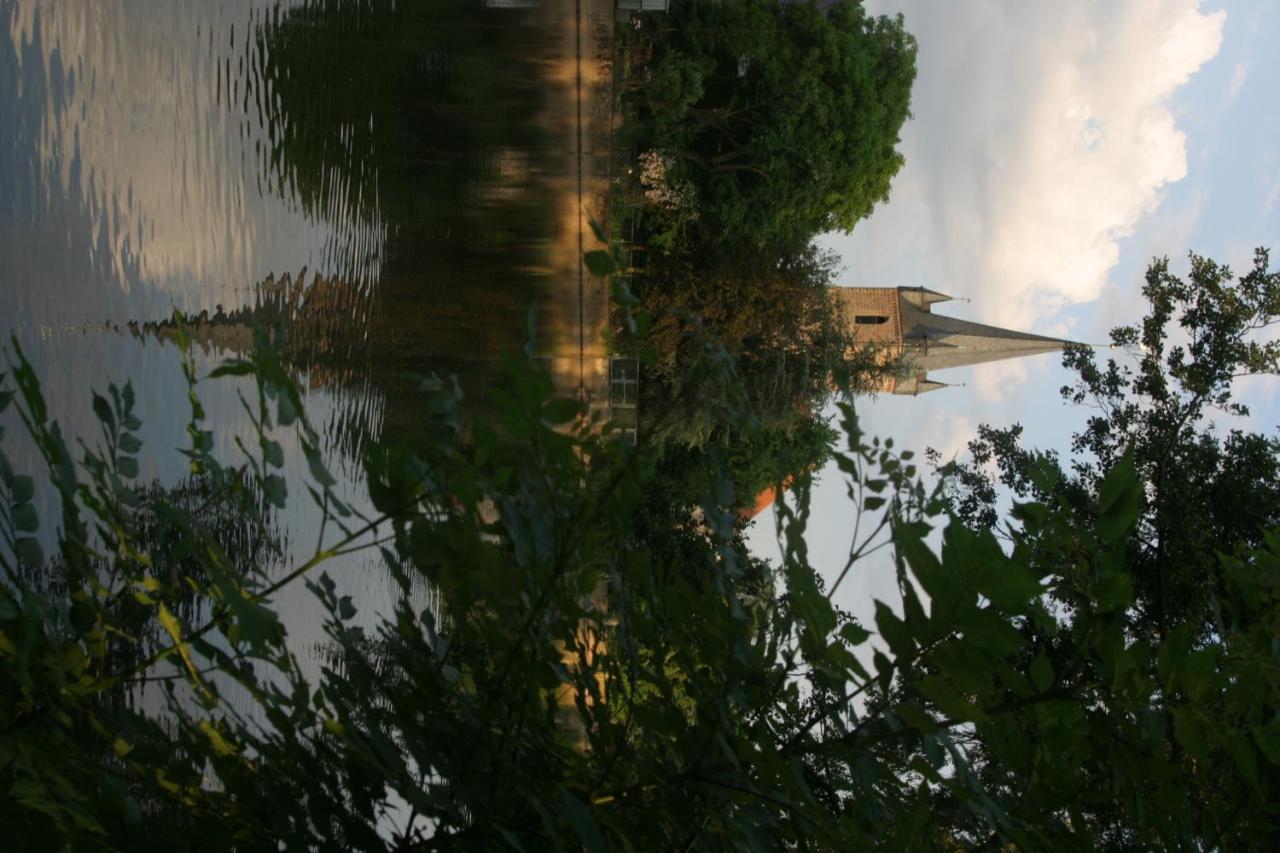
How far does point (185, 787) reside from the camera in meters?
2.11

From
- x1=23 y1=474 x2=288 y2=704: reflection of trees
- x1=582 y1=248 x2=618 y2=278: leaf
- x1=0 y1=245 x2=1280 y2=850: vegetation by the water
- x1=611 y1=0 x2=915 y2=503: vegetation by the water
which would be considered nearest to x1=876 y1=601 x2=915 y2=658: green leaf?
x1=0 y1=245 x2=1280 y2=850: vegetation by the water

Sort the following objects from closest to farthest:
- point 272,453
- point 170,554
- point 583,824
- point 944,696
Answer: point 583,824 < point 944,696 < point 272,453 < point 170,554

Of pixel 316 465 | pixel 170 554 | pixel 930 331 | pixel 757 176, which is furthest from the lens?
pixel 930 331

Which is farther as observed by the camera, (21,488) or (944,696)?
(21,488)

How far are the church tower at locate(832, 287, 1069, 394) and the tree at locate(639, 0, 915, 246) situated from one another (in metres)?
16.8

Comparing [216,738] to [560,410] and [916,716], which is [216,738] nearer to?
[560,410]

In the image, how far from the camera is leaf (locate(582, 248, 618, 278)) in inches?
88.5

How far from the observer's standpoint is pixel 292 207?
7750 millimetres

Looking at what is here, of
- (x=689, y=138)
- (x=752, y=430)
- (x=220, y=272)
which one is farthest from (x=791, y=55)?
(x=752, y=430)

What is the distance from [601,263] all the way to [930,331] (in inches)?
1743

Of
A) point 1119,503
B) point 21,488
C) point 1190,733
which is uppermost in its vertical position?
point 21,488

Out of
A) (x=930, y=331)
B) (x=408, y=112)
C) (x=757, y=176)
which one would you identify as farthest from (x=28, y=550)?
(x=930, y=331)

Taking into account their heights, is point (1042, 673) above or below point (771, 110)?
below

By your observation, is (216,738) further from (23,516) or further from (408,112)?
(408,112)
